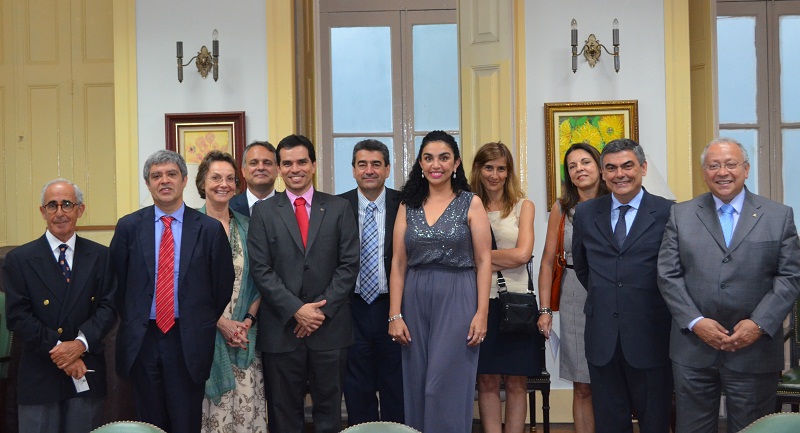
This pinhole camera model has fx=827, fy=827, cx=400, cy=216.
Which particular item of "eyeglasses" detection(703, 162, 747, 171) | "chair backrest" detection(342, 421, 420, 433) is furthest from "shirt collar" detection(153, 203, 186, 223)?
"eyeglasses" detection(703, 162, 747, 171)

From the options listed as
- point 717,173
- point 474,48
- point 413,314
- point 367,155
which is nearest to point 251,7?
point 474,48

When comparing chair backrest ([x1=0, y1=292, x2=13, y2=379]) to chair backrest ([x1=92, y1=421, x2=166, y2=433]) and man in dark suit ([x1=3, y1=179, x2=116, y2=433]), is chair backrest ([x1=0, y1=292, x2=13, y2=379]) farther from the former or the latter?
chair backrest ([x1=92, y1=421, x2=166, y2=433])

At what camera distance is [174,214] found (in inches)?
132

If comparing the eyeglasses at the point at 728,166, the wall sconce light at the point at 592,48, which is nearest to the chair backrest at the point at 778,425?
the eyeglasses at the point at 728,166

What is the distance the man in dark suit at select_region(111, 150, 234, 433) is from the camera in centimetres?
321

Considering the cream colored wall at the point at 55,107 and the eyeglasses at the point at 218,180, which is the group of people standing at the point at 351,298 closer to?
the eyeglasses at the point at 218,180

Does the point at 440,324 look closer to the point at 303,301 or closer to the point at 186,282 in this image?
the point at 303,301

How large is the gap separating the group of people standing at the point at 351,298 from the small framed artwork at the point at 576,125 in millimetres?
1884

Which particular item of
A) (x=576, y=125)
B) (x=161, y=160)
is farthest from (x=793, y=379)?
(x=161, y=160)

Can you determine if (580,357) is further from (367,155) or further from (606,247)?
(367,155)

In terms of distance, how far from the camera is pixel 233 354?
3.48 metres

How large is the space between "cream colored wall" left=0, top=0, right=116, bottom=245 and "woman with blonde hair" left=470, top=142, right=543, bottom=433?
4107mm

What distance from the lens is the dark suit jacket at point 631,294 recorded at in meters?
3.28

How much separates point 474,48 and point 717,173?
7.82 feet
